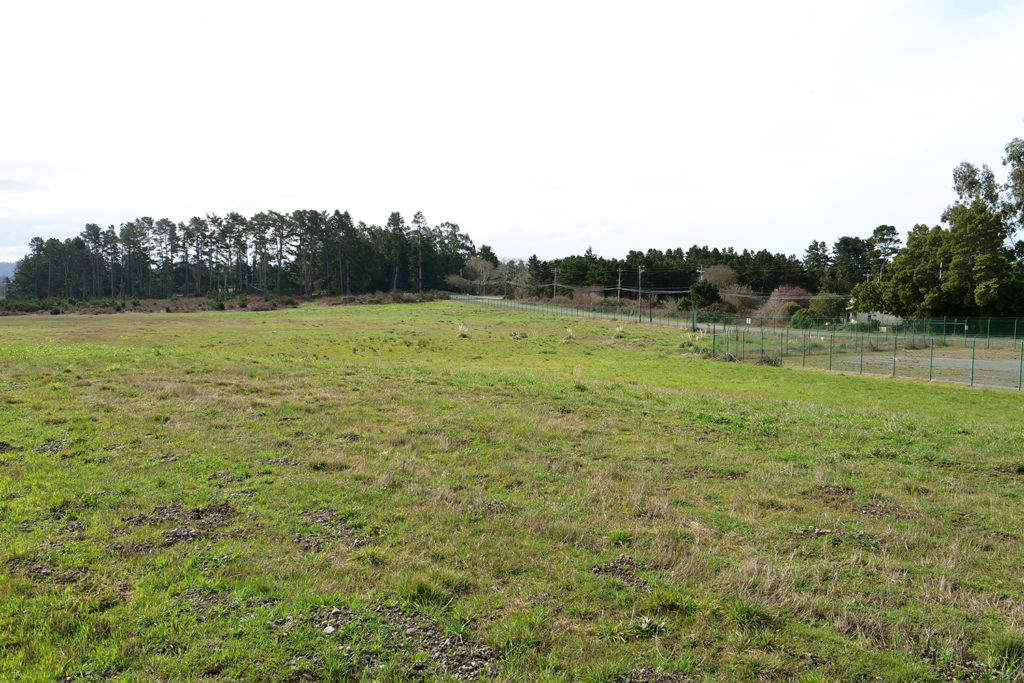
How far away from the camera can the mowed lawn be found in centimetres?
402

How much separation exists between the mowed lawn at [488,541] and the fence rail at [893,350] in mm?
22138

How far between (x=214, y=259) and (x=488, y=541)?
125325mm

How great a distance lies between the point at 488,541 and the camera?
5863mm

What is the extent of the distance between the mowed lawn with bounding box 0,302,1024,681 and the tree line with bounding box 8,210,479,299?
10242cm

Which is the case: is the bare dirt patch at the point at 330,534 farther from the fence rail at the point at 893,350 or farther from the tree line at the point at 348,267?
the tree line at the point at 348,267

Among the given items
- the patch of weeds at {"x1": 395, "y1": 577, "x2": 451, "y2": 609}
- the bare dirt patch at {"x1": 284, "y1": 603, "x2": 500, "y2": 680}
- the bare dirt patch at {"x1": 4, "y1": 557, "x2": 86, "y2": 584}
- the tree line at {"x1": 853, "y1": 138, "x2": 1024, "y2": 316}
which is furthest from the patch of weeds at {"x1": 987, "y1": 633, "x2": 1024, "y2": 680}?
the tree line at {"x1": 853, "y1": 138, "x2": 1024, "y2": 316}

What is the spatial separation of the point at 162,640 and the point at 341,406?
28.5 feet

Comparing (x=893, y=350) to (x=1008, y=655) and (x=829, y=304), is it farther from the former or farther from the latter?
(x=829, y=304)

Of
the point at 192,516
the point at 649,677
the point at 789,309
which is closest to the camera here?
the point at 649,677

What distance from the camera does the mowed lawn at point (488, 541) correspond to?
13.2ft

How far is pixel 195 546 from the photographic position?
5.56 meters

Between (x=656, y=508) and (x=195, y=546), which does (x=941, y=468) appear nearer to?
(x=656, y=508)

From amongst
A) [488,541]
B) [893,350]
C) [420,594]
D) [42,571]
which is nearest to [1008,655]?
[488,541]

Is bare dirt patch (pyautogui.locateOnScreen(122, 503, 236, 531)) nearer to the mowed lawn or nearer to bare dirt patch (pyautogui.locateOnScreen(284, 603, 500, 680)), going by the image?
the mowed lawn
